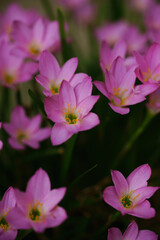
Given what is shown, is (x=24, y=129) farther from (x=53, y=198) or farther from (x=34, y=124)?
(x=53, y=198)

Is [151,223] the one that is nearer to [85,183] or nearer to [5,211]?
[85,183]

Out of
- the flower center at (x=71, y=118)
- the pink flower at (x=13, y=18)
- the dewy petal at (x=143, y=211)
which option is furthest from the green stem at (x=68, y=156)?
the pink flower at (x=13, y=18)

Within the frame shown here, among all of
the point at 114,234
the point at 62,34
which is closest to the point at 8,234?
the point at 114,234

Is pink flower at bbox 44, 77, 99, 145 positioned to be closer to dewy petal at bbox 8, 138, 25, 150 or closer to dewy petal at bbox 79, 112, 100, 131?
dewy petal at bbox 79, 112, 100, 131

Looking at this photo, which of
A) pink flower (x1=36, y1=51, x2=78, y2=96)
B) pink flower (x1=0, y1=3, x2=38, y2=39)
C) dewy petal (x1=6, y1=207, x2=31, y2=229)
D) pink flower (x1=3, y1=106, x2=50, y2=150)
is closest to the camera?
dewy petal (x1=6, y1=207, x2=31, y2=229)

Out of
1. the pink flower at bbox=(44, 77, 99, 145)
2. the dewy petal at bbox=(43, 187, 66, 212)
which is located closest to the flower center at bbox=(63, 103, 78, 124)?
the pink flower at bbox=(44, 77, 99, 145)
